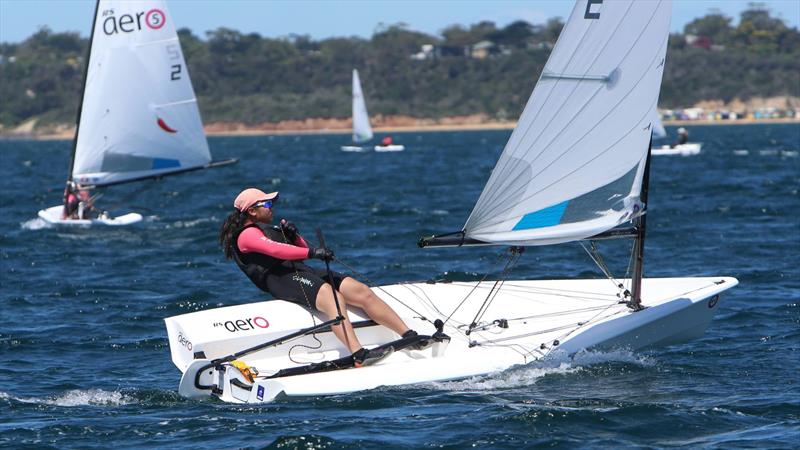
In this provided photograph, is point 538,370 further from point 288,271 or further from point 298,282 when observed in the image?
point 288,271

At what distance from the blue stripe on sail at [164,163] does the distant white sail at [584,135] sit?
15.3m

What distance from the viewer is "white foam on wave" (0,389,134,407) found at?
377 inches

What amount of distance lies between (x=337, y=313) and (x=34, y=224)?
50.1 ft

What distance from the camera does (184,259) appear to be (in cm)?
1884

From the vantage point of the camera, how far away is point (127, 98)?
24453 mm

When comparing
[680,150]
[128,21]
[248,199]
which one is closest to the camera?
[248,199]

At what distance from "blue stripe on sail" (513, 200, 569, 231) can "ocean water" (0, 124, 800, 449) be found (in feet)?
3.68

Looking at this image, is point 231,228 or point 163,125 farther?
point 163,125

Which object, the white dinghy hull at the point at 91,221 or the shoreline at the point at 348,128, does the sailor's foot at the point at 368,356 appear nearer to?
the white dinghy hull at the point at 91,221

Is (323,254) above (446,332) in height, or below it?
above

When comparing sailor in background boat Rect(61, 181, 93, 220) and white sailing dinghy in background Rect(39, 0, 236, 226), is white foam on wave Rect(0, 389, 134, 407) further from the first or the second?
white sailing dinghy in background Rect(39, 0, 236, 226)

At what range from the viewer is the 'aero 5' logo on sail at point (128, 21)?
2420 centimetres

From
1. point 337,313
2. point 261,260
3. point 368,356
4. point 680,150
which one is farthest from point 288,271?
point 680,150

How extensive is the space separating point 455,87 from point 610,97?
432 feet
